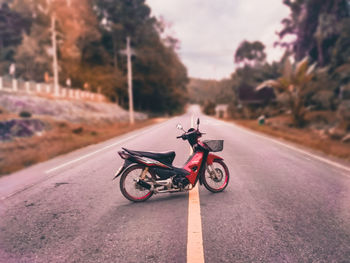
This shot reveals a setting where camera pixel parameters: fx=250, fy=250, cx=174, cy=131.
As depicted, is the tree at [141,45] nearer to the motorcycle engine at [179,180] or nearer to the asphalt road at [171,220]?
the asphalt road at [171,220]

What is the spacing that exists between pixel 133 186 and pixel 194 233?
4.65 feet

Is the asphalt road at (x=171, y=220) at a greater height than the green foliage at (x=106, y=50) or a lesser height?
lesser

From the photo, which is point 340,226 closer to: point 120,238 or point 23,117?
point 120,238

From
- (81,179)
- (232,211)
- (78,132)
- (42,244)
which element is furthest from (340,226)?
(78,132)

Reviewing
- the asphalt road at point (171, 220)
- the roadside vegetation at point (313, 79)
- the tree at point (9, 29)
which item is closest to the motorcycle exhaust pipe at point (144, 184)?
the asphalt road at point (171, 220)

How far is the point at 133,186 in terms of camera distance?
159 inches

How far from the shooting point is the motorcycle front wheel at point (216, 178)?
14.5 ft

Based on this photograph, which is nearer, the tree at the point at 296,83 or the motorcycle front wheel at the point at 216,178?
the motorcycle front wheel at the point at 216,178

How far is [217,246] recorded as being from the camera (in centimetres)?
273

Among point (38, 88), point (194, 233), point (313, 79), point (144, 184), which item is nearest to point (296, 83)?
point (313, 79)

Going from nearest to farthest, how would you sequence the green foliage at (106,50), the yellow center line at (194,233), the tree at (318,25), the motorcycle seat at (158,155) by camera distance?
the yellow center line at (194,233) → the motorcycle seat at (158,155) → the tree at (318,25) → the green foliage at (106,50)

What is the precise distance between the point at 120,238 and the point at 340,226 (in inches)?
109

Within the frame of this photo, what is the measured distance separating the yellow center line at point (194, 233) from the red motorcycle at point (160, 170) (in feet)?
1.22

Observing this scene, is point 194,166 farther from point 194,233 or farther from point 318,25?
point 318,25
